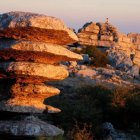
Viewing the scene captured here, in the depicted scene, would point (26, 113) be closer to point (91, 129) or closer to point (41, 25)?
point (41, 25)

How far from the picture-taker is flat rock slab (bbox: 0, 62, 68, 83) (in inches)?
533

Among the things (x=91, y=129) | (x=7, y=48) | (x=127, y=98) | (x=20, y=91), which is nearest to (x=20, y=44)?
(x=7, y=48)

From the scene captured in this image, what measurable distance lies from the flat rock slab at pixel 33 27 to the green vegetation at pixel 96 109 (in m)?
5.64

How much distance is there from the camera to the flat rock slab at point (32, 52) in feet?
43.6

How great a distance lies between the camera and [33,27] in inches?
518

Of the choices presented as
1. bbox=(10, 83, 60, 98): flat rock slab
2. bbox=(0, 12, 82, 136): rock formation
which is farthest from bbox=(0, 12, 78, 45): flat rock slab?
bbox=(10, 83, 60, 98): flat rock slab

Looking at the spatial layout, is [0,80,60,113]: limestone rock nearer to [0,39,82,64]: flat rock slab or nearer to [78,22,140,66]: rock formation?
[0,39,82,64]: flat rock slab

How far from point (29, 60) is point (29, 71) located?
541 mm

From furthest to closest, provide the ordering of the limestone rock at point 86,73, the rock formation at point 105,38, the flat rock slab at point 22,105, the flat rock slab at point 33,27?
the rock formation at point 105,38
the limestone rock at point 86,73
the flat rock slab at point 22,105
the flat rock slab at point 33,27

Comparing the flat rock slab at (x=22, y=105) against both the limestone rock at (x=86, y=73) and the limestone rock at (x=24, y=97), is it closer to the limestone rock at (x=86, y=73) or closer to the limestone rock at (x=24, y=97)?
the limestone rock at (x=24, y=97)

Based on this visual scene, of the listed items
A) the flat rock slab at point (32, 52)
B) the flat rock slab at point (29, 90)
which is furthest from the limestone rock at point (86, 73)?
the flat rock slab at point (32, 52)

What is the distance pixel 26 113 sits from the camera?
561 inches

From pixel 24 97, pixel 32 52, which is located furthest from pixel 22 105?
pixel 32 52

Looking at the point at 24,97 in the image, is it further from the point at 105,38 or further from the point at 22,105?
the point at 105,38
